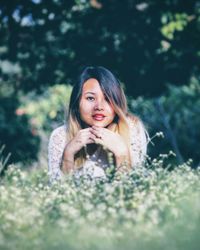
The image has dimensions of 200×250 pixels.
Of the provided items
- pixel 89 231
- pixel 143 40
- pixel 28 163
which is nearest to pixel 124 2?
pixel 143 40

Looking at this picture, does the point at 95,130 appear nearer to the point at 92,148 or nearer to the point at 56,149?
the point at 92,148

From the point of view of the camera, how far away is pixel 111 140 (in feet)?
13.7

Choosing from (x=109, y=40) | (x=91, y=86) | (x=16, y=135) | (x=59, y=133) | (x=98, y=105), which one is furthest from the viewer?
(x=16, y=135)

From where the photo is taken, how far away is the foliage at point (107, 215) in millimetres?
2352

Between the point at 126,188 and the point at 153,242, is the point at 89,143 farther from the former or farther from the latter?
the point at 153,242

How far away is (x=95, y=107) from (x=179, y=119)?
5866mm

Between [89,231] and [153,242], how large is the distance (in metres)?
0.27

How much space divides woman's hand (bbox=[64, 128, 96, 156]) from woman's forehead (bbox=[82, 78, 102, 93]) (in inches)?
14.2

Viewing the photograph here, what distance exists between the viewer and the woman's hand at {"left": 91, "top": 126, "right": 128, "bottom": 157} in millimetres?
4141

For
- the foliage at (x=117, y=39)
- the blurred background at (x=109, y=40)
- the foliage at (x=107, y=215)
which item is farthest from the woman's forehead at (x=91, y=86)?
the foliage at (x=117, y=39)

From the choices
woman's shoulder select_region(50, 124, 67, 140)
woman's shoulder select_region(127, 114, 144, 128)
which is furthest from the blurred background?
woman's shoulder select_region(127, 114, 144, 128)

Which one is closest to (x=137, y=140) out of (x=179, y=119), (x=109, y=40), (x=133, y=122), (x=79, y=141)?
(x=133, y=122)

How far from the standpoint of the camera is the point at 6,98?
10.1m

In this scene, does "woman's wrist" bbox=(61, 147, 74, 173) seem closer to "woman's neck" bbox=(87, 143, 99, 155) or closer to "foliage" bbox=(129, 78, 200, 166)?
Result: "woman's neck" bbox=(87, 143, 99, 155)
